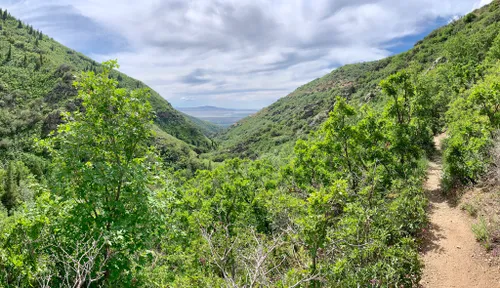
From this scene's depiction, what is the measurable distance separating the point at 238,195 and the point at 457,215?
1338 cm

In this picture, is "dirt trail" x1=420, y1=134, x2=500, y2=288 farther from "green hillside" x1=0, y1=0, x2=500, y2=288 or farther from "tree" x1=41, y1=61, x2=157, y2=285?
"tree" x1=41, y1=61, x2=157, y2=285

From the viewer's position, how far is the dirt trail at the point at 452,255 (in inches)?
389

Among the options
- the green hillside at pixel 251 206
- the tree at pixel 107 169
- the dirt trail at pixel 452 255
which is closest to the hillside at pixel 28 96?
the green hillside at pixel 251 206

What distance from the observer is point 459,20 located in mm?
80375

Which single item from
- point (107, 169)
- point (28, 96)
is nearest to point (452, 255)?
point (107, 169)

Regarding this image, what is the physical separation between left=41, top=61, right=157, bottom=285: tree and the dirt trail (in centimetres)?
1104

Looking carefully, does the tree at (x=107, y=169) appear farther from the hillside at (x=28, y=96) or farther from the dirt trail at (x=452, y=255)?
the hillside at (x=28, y=96)

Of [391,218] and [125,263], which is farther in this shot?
[391,218]

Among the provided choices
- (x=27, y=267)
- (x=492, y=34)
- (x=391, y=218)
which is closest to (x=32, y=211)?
(x=27, y=267)

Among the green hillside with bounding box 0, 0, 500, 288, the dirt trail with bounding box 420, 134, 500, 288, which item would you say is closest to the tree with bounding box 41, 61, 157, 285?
the green hillside with bounding box 0, 0, 500, 288

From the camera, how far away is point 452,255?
11180 mm

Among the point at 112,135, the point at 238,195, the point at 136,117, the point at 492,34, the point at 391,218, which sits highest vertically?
the point at 492,34

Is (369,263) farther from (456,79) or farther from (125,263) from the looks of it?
(456,79)

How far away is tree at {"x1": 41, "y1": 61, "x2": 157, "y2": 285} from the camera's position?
750cm
